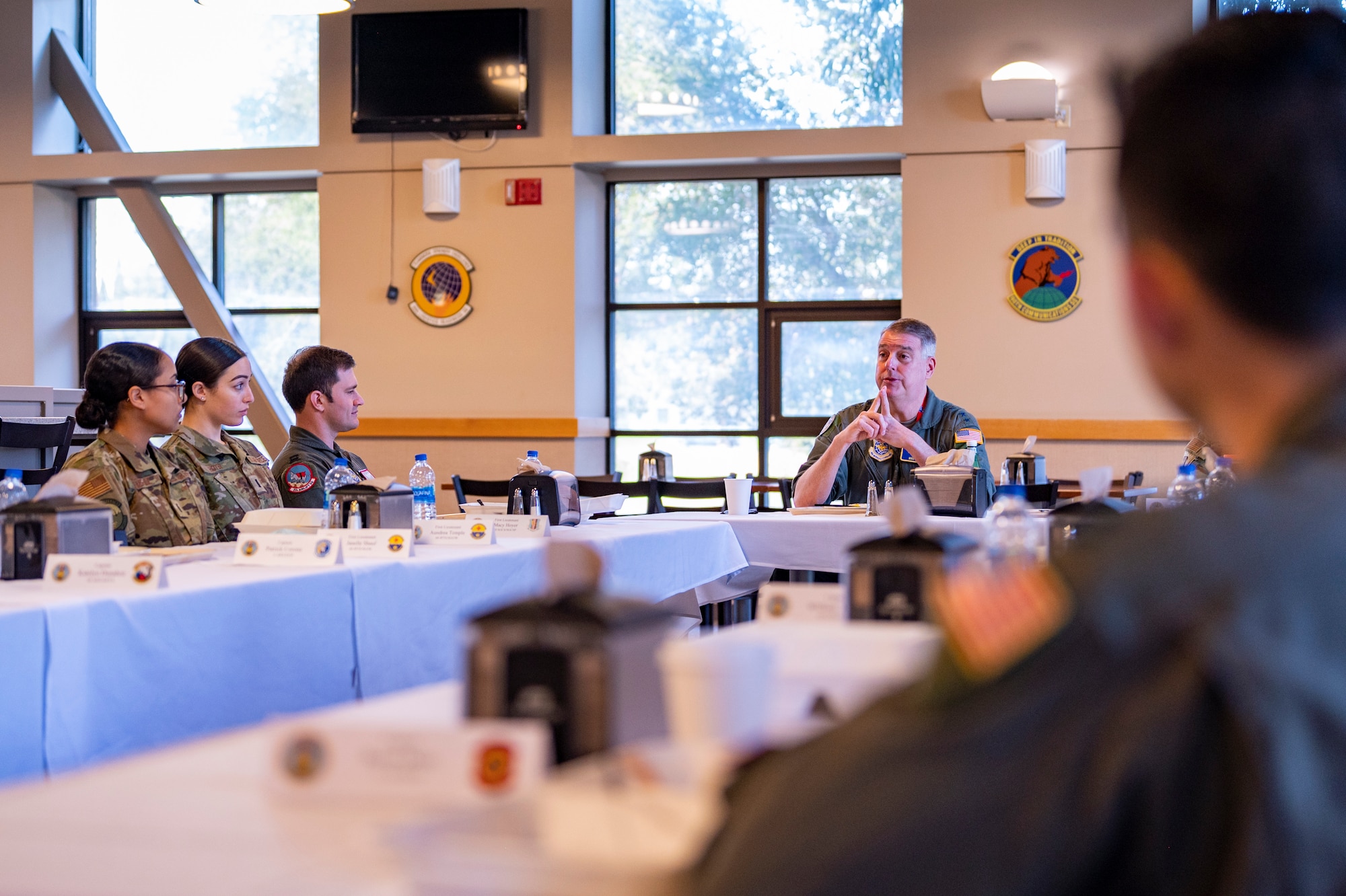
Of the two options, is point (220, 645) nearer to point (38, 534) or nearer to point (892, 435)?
point (38, 534)

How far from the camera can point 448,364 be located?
23.6 ft

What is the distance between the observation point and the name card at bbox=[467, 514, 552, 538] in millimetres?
3154

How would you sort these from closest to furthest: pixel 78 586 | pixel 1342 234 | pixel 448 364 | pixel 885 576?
pixel 1342 234 < pixel 885 576 < pixel 78 586 < pixel 448 364

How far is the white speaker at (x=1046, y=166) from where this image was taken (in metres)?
6.51

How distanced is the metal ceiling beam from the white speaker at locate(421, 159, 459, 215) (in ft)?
5.04

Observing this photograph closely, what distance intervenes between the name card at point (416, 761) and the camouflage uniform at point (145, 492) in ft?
8.15

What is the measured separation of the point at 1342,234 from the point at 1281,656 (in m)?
0.25

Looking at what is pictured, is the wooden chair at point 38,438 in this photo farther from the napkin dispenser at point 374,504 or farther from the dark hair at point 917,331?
the dark hair at point 917,331

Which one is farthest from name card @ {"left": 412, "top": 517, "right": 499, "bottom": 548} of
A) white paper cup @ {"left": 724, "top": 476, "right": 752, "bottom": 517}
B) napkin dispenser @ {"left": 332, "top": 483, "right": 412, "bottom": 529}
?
white paper cup @ {"left": 724, "top": 476, "right": 752, "bottom": 517}

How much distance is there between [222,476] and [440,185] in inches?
144

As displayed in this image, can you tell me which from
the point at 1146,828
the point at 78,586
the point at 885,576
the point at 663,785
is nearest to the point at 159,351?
the point at 78,586

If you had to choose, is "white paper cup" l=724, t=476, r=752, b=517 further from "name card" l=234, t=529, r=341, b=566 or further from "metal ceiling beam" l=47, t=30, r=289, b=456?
"metal ceiling beam" l=47, t=30, r=289, b=456

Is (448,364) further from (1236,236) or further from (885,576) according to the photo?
(1236,236)

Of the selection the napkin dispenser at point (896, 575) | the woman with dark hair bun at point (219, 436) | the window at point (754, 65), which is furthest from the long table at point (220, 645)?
the window at point (754, 65)
